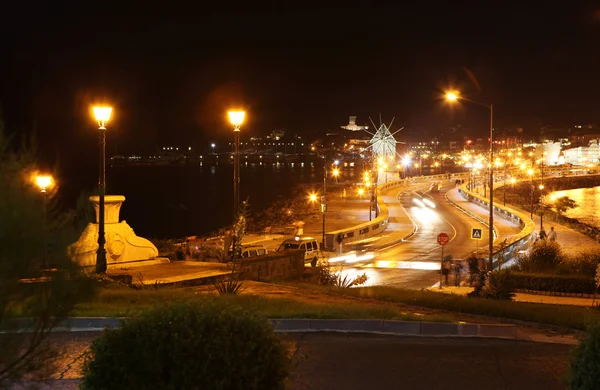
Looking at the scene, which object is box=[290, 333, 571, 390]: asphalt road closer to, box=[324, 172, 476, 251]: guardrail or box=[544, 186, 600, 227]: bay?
box=[324, 172, 476, 251]: guardrail

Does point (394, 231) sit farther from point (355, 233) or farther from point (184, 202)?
point (184, 202)

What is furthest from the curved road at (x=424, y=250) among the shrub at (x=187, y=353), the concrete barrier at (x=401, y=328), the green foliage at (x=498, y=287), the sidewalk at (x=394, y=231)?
the shrub at (x=187, y=353)

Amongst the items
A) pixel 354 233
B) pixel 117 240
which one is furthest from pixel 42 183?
pixel 354 233

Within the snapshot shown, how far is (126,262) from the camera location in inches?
694

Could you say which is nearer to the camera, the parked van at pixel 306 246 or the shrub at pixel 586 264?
the shrub at pixel 586 264

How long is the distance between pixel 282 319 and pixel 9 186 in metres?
5.82

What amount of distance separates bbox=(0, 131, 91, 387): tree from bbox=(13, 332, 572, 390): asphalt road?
181 cm

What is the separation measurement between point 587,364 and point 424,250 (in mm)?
27022

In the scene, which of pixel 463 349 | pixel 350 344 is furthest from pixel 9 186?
pixel 463 349

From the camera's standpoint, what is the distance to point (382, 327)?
9.27 meters

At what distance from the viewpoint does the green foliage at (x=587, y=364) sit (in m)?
4.43

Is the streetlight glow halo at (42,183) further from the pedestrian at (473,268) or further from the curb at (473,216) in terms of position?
the curb at (473,216)

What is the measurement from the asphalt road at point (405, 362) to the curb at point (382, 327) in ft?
0.67

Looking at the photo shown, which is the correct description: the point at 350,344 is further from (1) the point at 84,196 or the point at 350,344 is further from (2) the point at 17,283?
(2) the point at 17,283
